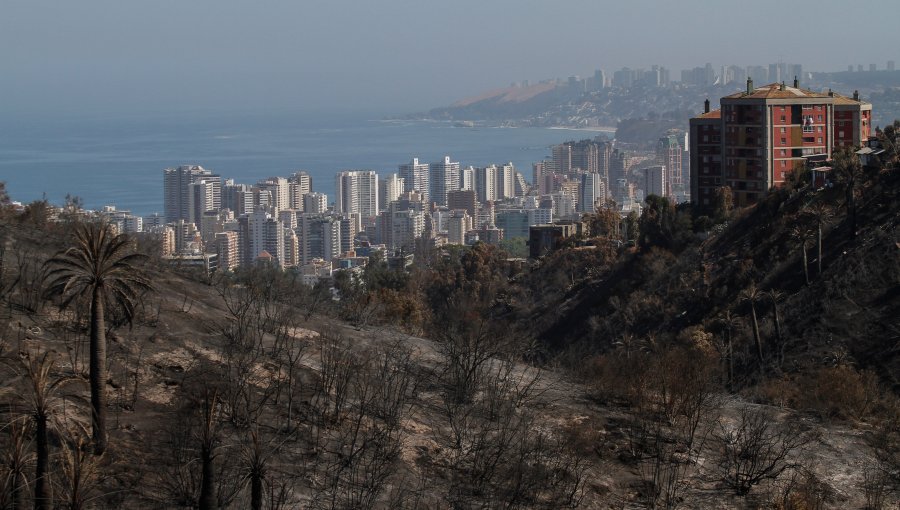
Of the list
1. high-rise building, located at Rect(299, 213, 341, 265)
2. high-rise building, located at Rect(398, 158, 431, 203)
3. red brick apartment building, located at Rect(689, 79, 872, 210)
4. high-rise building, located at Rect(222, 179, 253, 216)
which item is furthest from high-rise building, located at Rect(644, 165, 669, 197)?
red brick apartment building, located at Rect(689, 79, 872, 210)

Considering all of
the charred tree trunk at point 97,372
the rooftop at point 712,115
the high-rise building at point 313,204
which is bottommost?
the high-rise building at point 313,204

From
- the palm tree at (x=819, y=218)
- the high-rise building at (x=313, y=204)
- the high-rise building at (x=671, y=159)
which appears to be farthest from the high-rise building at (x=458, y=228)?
the palm tree at (x=819, y=218)

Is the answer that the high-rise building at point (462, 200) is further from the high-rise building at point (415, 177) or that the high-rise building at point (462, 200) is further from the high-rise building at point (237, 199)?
the high-rise building at point (415, 177)

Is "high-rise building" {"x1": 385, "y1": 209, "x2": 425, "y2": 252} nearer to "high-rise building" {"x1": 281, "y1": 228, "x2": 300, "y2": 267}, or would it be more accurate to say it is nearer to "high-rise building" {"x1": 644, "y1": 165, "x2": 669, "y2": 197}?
"high-rise building" {"x1": 281, "y1": 228, "x2": 300, "y2": 267}

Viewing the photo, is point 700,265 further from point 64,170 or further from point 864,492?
point 64,170

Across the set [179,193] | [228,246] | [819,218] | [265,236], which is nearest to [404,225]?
[265,236]

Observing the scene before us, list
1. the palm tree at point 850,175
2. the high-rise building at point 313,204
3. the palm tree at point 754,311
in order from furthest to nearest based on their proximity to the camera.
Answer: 1. the high-rise building at point 313,204
2. the palm tree at point 850,175
3. the palm tree at point 754,311

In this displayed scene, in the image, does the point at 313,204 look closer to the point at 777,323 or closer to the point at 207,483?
the point at 777,323
